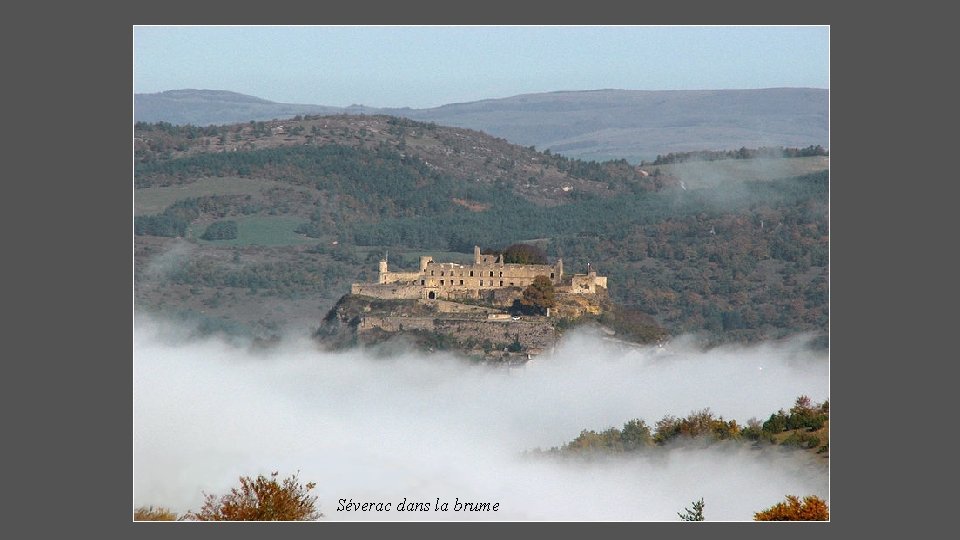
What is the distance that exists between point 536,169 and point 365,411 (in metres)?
69.4

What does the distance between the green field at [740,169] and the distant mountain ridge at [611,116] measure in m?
7.85

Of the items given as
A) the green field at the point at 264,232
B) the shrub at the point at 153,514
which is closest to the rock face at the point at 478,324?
the shrub at the point at 153,514

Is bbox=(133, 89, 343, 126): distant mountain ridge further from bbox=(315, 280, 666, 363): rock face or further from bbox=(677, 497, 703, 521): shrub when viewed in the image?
bbox=(677, 497, 703, 521): shrub

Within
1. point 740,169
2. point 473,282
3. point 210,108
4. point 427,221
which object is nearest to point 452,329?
point 473,282

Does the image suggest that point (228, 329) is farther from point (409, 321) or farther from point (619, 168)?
point (619, 168)

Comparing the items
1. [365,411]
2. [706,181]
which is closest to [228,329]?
[365,411]

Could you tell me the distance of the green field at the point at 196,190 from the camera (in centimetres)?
9119

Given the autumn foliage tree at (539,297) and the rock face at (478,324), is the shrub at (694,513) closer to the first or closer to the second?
the rock face at (478,324)

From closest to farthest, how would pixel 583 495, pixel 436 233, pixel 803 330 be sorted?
pixel 583 495 → pixel 803 330 → pixel 436 233

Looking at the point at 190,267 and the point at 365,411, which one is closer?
the point at 365,411

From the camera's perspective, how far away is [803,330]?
242ft

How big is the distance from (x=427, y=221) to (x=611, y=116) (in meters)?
48.7

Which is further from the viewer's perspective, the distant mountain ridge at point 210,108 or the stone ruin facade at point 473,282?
the distant mountain ridge at point 210,108

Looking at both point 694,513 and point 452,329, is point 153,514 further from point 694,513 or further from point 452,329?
point 452,329
